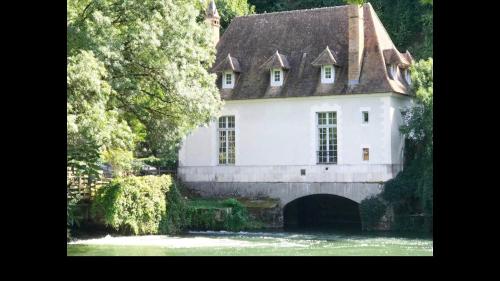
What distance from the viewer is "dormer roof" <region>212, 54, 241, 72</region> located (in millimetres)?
28062

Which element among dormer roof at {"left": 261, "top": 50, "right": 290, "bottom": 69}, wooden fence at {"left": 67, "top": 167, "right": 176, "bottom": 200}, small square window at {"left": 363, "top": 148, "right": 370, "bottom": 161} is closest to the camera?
wooden fence at {"left": 67, "top": 167, "right": 176, "bottom": 200}

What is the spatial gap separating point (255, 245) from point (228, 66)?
10.5 meters

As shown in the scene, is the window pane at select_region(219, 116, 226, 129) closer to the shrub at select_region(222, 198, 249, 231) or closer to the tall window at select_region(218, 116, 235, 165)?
the tall window at select_region(218, 116, 235, 165)

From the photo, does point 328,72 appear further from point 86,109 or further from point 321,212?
point 86,109

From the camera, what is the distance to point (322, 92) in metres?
26.3

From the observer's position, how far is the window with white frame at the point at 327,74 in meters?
26.5

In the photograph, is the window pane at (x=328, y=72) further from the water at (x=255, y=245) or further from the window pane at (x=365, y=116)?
the water at (x=255, y=245)

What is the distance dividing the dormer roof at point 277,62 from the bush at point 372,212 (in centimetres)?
607

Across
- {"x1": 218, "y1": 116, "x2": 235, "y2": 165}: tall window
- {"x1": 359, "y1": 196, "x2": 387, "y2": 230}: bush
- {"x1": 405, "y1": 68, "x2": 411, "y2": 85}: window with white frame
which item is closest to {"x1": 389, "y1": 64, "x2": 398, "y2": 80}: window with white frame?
{"x1": 405, "y1": 68, "x2": 411, "y2": 85}: window with white frame

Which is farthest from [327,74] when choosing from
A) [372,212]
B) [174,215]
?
[174,215]

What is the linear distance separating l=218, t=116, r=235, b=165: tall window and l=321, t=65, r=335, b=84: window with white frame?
398cm

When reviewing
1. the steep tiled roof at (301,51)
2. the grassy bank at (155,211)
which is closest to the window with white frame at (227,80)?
the steep tiled roof at (301,51)
